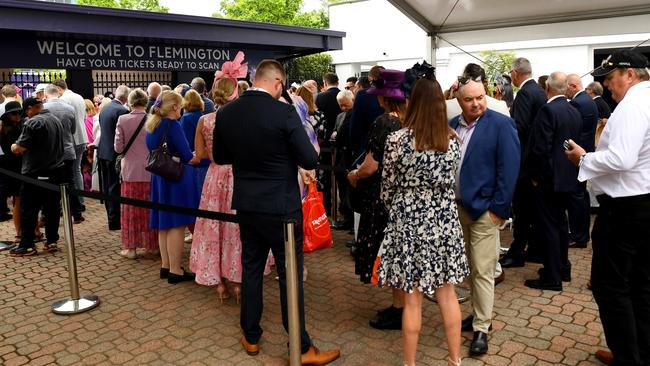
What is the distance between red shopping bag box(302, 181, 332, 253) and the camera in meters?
5.18

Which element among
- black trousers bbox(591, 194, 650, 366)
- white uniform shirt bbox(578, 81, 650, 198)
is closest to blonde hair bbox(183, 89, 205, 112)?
white uniform shirt bbox(578, 81, 650, 198)

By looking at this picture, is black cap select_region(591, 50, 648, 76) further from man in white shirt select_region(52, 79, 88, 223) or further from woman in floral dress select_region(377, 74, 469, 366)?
man in white shirt select_region(52, 79, 88, 223)

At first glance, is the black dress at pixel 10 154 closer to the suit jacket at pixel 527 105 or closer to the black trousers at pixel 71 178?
the black trousers at pixel 71 178

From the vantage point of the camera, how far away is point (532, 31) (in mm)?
7652

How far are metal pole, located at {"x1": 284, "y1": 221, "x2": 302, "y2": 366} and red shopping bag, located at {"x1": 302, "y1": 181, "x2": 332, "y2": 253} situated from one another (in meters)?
1.63

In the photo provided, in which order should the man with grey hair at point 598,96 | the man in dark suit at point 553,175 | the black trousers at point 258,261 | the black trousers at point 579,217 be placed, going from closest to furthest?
Answer: 1. the black trousers at point 258,261
2. the man in dark suit at point 553,175
3. the black trousers at point 579,217
4. the man with grey hair at point 598,96

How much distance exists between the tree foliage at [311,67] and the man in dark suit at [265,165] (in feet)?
54.0

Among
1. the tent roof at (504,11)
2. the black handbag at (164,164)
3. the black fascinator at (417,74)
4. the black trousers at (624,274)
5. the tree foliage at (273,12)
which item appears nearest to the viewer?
the black trousers at (624,274)

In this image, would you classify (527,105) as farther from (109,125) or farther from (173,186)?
(109,125)

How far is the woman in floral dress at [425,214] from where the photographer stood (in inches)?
127

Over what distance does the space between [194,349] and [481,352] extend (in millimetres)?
2059

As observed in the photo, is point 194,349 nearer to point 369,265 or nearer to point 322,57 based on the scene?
point 369,265

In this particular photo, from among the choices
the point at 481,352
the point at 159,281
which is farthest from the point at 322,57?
the point at 481,352

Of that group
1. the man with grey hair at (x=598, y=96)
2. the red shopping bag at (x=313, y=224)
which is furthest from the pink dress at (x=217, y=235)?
the man with grey hair at (x=598, y=96)
